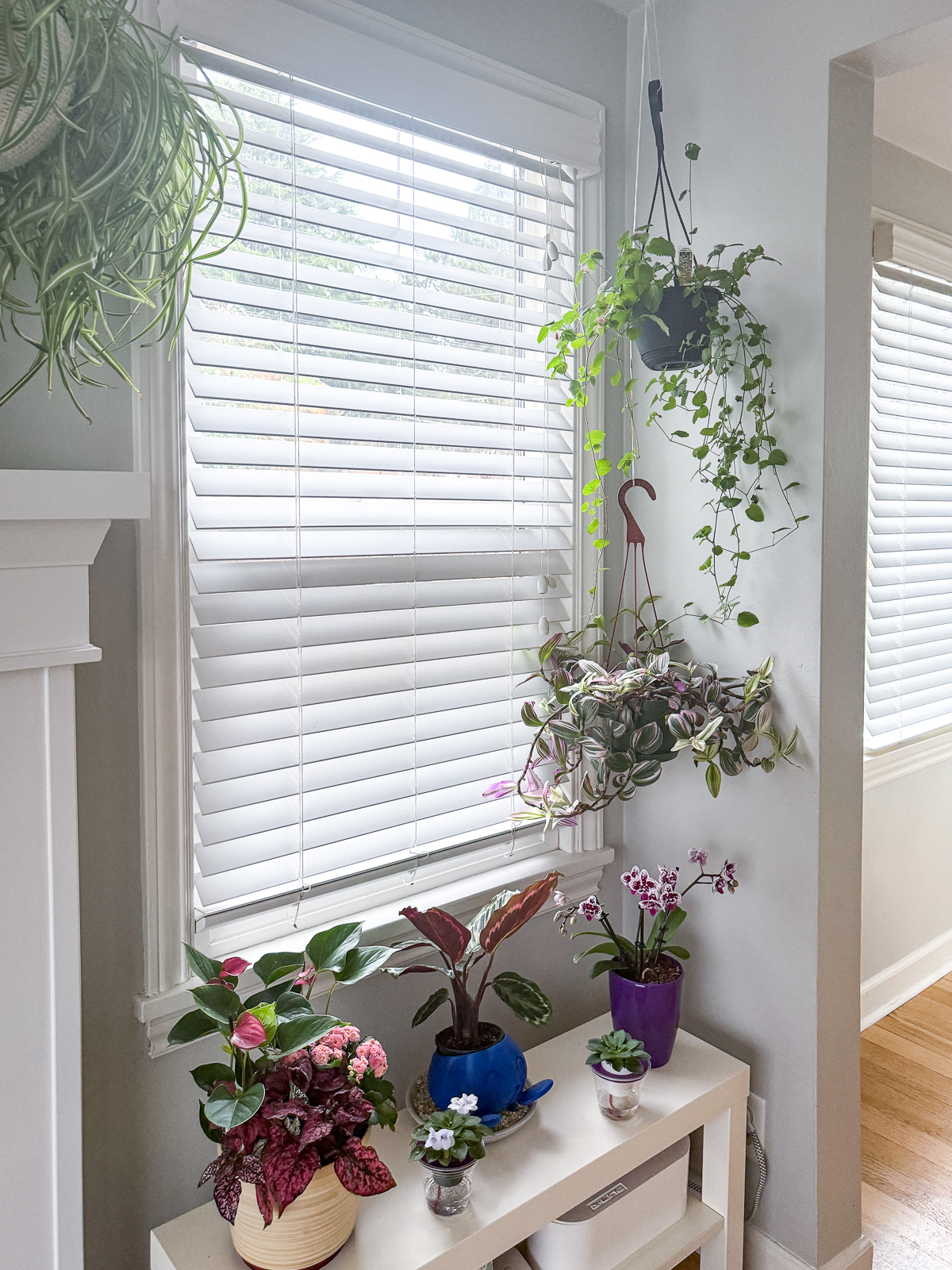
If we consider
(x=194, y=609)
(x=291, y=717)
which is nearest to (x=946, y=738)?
(x=291, y=717)

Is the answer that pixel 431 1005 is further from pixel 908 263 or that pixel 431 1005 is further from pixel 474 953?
pixel 908 263

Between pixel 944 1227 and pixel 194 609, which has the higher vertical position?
pixel 194 609

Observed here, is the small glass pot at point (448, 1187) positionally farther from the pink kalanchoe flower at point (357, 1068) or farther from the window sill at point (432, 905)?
the window sill at point (432, 905)

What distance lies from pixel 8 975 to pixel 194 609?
20.9 inches

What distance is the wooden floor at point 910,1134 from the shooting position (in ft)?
6.13

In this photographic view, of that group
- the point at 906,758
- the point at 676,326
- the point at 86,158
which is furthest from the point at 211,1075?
the point at 906,758

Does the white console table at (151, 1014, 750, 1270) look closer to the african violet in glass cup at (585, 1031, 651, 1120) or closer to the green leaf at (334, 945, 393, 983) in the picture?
the african violet in glass cup at (585, 1031, 651, 1120)

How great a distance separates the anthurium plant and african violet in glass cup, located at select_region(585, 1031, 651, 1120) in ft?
0.46

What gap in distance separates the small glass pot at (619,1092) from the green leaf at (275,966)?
0.57 meters

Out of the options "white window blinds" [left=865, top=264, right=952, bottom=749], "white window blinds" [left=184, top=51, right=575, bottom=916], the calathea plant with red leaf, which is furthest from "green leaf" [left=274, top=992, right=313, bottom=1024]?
"white window blinds" [left=865, top=264, right=952, bottom=749]

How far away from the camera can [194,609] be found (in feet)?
4.32

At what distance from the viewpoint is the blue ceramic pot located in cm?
142

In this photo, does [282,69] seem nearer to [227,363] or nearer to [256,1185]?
[227,363]

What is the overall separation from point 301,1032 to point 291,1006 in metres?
0.05
